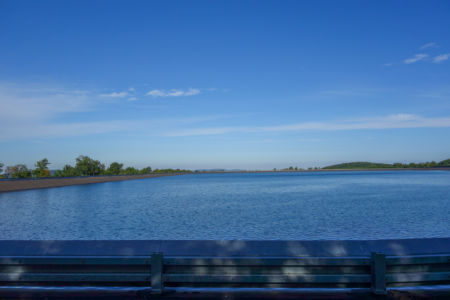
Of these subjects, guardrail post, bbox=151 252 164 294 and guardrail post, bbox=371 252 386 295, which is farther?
guardrail post, bbox=151 252 164 294

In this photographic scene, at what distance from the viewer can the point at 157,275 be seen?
6.40 m

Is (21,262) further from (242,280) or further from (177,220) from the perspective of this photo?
(177,220)

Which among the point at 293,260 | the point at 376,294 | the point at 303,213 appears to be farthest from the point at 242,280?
the point at 303,213

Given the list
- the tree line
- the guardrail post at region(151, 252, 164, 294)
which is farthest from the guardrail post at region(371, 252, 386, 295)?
the tree line

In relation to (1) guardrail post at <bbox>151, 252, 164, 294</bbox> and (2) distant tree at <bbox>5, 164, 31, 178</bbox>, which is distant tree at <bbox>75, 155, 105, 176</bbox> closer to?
(2) distant tree at <bbox>5, 164, 31, 178</bbox>

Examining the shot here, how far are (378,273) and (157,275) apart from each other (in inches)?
153

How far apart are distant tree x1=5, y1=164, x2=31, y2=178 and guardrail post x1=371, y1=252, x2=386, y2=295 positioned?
149m

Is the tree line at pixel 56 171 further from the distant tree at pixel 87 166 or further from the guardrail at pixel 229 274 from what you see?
the guardrail at pixel 229 274

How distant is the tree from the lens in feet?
474

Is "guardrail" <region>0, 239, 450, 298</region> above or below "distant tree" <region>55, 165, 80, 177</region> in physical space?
below

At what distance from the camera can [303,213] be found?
3494 centimetres

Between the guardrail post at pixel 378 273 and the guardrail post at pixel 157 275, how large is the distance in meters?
3.74

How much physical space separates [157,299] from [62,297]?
1.71 m

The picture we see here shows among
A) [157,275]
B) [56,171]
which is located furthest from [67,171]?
[157,275]
